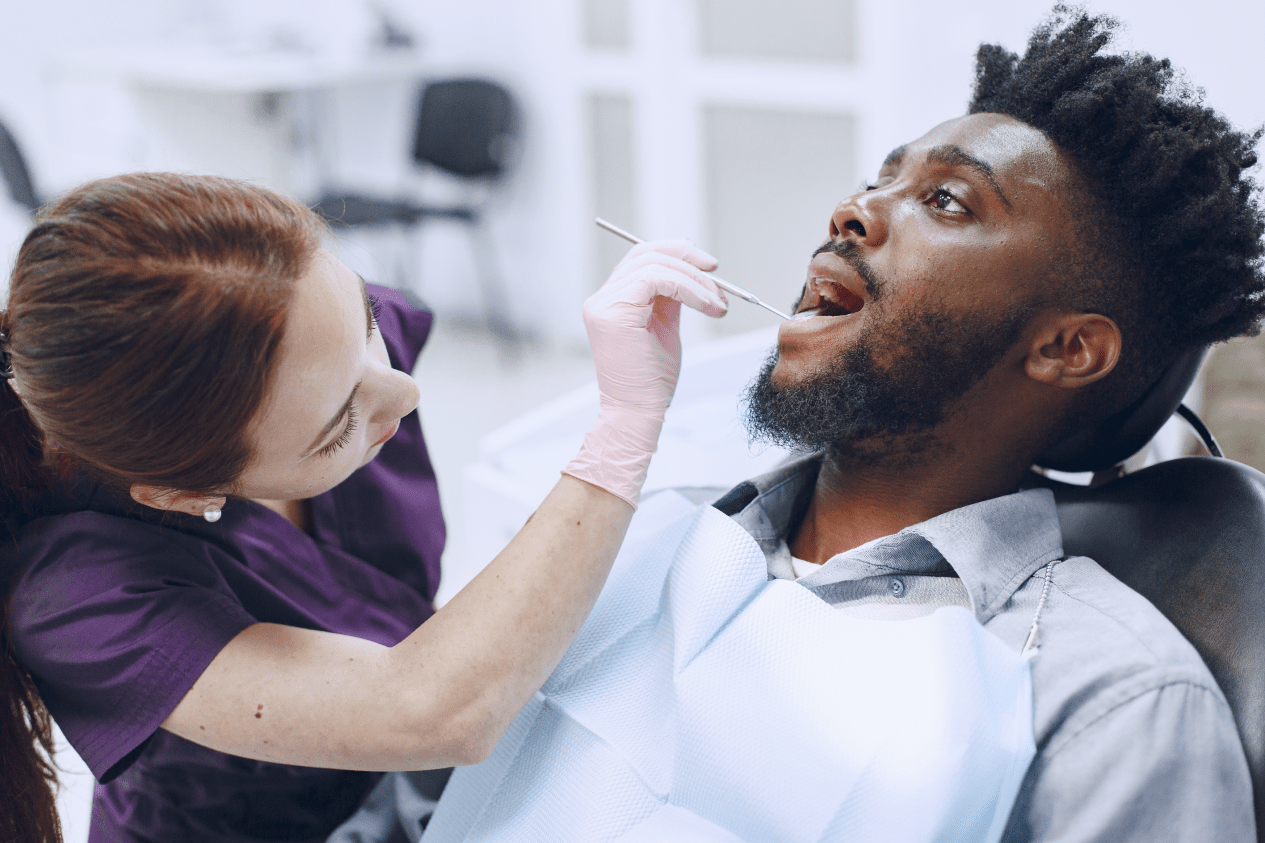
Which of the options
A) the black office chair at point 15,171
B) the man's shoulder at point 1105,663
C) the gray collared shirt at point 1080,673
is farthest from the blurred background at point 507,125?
the man's shoulder at point 1105,663

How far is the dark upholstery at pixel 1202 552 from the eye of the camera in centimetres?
77

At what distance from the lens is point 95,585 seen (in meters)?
0.86

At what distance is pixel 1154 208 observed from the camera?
0.94 meters

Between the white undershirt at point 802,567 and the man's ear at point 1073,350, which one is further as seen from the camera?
the white undershirt at point 802,567

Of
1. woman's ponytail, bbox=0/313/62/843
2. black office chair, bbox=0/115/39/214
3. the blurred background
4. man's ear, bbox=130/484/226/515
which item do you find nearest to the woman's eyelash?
man's ear, bbox=130/484/226/515

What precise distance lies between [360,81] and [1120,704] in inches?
157

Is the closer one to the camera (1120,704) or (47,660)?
(1120,704)

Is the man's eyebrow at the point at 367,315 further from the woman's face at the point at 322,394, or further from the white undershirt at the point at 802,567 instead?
the white undershirt at the point at 802,567

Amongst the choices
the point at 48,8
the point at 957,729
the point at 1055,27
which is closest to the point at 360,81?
the point at 48,8

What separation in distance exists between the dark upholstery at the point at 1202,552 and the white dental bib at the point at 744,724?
0.16 meters

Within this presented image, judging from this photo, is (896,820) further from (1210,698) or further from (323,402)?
(323,402)

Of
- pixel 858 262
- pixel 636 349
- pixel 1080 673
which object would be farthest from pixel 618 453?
pixel 1080 673

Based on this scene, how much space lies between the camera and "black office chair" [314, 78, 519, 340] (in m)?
3.45

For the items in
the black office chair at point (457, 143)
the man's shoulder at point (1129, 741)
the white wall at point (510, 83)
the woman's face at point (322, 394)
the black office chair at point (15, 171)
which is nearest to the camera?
the man's shoulder at point (1129, 741)
